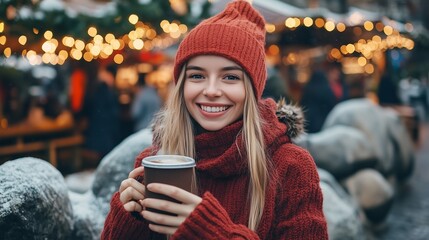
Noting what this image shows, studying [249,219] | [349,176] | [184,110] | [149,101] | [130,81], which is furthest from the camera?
[130,81]

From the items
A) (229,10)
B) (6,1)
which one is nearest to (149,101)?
(6,1)

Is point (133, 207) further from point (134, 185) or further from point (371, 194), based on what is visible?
point (371, 194)

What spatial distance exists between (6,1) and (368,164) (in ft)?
16.2

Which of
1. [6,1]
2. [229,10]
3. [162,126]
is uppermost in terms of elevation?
[6,1]

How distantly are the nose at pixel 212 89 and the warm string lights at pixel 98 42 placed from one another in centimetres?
340

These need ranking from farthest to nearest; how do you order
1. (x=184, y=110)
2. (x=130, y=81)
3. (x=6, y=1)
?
(x=130, y=81) → (x=6, y=1) → (x=184, y=110)

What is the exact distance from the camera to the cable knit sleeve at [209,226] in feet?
5.51

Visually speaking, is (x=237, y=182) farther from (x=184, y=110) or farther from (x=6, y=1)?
(x=6, y=1)

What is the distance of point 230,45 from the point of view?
79.8 inches

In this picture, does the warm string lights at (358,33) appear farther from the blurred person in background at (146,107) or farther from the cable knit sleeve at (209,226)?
the cable knit sleeve at (209,226)

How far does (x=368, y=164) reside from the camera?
712 cm

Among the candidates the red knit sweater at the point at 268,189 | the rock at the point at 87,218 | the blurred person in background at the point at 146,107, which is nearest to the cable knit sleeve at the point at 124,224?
the red knit sweater at the point at 268,189

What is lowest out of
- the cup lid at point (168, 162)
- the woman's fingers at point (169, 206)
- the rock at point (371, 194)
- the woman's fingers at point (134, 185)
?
the rock at point (371, 194)

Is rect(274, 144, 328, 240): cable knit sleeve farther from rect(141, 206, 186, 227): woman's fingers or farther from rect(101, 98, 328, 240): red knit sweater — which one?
rect(141, 206, 186, 227): woman's fingers
